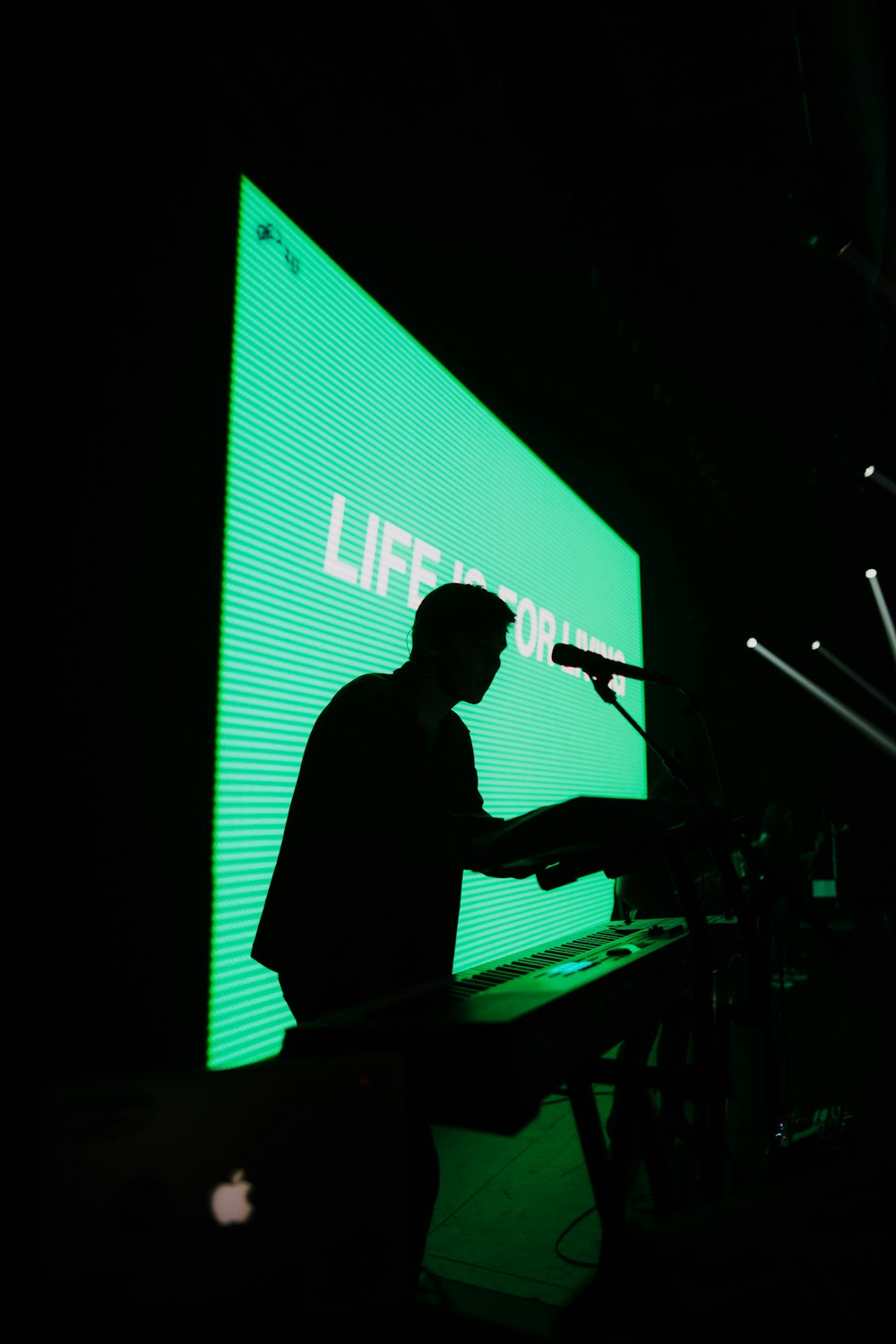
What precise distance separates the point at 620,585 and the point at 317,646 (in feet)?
10.6

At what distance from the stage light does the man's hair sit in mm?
9146

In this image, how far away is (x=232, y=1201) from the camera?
765mm

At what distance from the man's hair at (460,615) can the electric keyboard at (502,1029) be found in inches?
25.0

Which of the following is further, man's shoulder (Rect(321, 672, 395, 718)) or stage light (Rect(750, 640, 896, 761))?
stage light (Rect(750, 640, 896, 761))

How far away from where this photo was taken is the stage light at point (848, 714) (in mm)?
9992

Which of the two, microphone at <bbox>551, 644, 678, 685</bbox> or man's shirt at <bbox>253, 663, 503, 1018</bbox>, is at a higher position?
microphone at <bbox>551, 644, 678, 685</bbox>

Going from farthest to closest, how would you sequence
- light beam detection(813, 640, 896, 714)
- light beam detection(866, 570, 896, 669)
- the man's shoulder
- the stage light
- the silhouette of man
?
light beam detection(813, 640, 896, 714) < the stage light < light beam detection(866, 570, 896, 669) < the man's shoulder < the silhouette of man

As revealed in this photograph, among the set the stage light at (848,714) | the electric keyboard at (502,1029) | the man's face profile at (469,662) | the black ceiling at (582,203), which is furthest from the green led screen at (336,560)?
the stage light at (848,714)

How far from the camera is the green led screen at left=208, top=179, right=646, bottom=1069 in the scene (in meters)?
2.04

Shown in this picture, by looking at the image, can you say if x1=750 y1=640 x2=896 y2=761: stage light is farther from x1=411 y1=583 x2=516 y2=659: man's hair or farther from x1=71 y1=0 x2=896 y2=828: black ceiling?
x1=411 y1=583 x2=516 y2=659: man's hair

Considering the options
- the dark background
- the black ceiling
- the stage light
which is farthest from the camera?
the stage light

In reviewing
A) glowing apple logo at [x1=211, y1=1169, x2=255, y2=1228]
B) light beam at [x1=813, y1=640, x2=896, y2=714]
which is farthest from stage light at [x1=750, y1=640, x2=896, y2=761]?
glowing apple logo at [x1=211, y1=1169, x2=255, y2=1228]

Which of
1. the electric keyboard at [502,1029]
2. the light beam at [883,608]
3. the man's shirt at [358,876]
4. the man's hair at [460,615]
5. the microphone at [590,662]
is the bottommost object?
the electric keyboard at [502,1029]

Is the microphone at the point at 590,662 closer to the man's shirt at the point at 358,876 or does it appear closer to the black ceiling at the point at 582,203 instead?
the man's shirt at the point at 358,876
